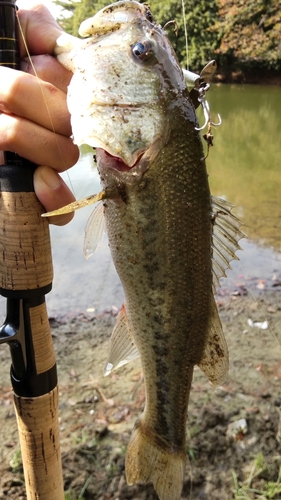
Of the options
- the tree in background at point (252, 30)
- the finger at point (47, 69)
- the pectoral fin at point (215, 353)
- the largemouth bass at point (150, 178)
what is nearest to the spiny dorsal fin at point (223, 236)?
the largemouth bass at point (150, 178)

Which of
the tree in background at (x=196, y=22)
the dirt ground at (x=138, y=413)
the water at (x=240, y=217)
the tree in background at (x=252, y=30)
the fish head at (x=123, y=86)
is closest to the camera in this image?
the fish head at (x=123, y=86)

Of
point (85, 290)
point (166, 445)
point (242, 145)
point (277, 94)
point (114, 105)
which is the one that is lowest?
point (277, 94)

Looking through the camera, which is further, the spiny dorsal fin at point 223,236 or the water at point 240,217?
the water at point 240,217

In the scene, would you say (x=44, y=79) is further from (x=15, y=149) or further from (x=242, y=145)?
(x=242, y=145)

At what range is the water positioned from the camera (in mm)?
5559

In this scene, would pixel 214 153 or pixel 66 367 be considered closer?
pixel 66 367

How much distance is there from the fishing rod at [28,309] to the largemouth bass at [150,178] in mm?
259

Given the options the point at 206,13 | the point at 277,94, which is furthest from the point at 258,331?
the point at 206,13

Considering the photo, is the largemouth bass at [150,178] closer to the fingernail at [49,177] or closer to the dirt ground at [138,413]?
Answer: the fingernail at [49,177]

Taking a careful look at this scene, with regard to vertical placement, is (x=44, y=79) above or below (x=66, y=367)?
above

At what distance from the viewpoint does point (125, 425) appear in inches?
132

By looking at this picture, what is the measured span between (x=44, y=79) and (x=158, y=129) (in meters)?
0.55

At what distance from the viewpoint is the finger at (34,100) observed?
149 cm

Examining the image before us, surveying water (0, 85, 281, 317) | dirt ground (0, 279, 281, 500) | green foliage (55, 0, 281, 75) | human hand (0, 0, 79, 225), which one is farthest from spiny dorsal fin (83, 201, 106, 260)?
green foliage (55, 0, 281, 75)
